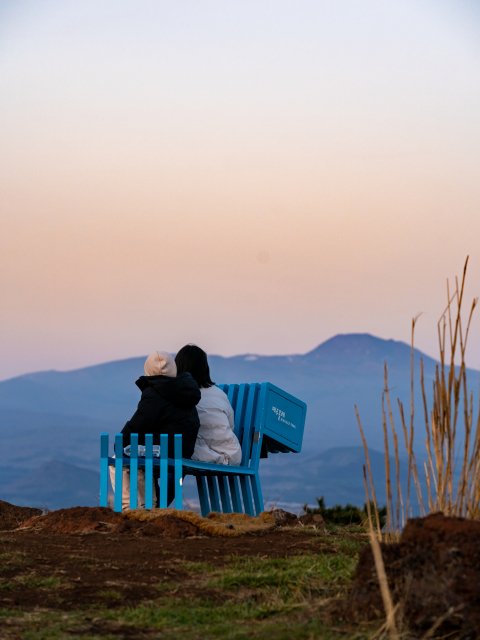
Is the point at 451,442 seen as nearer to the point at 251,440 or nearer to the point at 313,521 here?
the point at 313,521

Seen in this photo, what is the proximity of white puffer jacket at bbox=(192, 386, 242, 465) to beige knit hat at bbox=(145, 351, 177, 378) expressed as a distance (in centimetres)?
54

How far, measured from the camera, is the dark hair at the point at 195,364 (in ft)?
22.0

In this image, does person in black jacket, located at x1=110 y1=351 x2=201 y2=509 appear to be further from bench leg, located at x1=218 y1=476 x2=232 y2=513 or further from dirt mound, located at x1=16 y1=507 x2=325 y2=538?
bench leg, located at x1=218 y1=476 x2=232 y2=513

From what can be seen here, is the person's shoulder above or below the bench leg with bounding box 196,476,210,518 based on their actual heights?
above

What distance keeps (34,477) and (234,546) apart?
12496 centimetres

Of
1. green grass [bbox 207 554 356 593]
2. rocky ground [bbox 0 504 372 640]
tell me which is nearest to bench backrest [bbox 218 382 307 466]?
rocky ground [bbox 0 504 372 640]

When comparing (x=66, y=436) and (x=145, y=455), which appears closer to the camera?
(x=145, y=455)

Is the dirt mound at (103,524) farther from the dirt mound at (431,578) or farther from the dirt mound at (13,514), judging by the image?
the dirt mound at (431,578)

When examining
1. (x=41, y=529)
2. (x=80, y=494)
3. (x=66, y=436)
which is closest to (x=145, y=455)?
(x=41, y=529)

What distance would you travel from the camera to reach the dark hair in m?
6.71

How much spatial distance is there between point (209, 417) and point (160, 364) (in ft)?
2.46

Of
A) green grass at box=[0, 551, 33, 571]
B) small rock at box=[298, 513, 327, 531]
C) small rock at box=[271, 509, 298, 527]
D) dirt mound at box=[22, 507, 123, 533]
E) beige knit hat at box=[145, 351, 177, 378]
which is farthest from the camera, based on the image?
beige knit hat at box=[145, 351, 177, 378]

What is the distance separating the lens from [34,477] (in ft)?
398

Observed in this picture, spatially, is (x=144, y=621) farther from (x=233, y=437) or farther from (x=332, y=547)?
(x=233, y=437)
